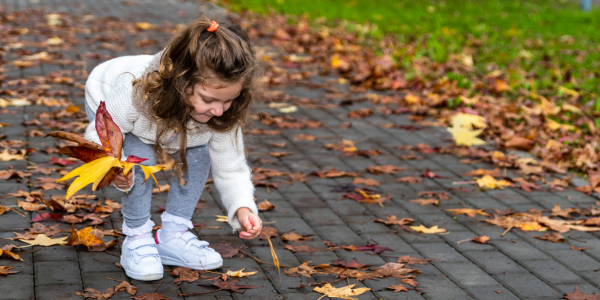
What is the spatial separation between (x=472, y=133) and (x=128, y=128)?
2.98 metres

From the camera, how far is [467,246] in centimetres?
312

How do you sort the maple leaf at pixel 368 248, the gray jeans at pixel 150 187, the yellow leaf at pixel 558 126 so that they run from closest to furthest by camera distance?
the gray jeans at pixel 150 187 → the maple leaf at pixel 368 248 → the yellow leaf at pixel 558 126

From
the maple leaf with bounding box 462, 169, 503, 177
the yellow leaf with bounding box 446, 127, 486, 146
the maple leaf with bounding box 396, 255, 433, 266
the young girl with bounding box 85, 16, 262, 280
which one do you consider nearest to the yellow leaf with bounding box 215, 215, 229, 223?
the young girl with bounding box 85, 16, 262, 280

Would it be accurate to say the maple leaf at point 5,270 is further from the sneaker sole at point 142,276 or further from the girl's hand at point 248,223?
the girl's hand at point 248,223

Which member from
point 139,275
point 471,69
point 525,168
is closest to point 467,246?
point 525,168

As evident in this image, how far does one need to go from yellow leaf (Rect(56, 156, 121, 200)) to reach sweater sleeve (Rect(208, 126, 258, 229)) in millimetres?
613

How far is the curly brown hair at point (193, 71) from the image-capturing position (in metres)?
2.23

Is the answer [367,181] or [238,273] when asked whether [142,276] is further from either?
[367,181]

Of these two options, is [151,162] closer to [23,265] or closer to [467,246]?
[23,265]

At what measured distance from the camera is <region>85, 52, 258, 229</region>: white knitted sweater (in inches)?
94.1

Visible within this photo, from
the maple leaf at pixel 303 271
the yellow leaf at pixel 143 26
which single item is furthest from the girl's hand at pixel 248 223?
the yellow leaf at pixel 143 26

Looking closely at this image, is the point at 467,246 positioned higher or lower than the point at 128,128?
lower

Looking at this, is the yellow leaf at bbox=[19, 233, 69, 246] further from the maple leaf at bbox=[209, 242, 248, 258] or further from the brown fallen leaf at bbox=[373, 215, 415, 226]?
the brown fallen leaf at bbox=[373, 215, 415, 226]

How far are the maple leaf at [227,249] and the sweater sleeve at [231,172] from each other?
11.0 inches
